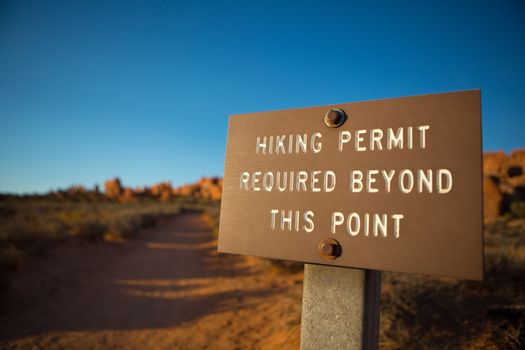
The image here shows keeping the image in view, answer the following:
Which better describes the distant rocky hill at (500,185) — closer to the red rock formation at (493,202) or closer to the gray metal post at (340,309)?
the red rock formation at (493,202)

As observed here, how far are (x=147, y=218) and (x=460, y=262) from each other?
18.3m

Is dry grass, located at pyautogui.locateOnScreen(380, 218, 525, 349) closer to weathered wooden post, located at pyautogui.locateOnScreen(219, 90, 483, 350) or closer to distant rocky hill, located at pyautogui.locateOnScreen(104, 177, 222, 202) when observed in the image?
weathered wooden post, located at pyautogui.locateOnScreen(219, 90, 483, 350)

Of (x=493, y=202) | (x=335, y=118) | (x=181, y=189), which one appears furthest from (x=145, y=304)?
(x=181, y=189)

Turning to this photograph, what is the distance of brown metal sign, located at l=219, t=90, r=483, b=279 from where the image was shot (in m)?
1.62

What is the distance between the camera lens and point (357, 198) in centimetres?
187

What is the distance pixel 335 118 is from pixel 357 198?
0.61 meters

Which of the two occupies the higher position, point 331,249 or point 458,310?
point 331,249

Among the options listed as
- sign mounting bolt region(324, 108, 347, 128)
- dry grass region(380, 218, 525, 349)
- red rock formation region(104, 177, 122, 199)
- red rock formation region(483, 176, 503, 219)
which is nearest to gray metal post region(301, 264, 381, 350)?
sign mounting bolt region(324, 108, 347, 128)

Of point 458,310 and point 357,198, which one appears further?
point 458,310

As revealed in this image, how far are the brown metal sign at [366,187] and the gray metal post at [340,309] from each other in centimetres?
25

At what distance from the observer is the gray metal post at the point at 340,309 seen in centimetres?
194

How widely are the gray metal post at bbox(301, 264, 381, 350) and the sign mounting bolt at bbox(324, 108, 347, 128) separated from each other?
1.07 meters

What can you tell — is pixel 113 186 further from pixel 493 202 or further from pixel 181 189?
pixel 493 202

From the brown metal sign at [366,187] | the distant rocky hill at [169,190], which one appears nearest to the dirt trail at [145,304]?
the brown metal sign at [366,187]
